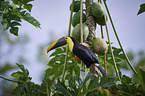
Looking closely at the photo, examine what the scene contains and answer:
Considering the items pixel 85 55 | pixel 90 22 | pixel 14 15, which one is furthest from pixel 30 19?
pixel 85 55

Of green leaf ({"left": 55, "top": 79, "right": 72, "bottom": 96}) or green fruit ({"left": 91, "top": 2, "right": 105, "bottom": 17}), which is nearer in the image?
green leaf ({"left": 55, "top": 79, "right": 72, "bottom": 96})

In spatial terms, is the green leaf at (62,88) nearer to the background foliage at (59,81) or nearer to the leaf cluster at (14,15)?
the background foliage at (59,81)

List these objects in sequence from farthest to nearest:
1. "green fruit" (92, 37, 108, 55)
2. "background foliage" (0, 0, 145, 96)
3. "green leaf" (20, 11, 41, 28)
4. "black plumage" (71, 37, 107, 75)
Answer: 1. "green leaf" (20, 11, 41, 28)
2. "green fruit" (92, 37, 108, 55)
3. "black plumage" (71, 37, 107, 75)
4. "background foliage" (0, 0, 145, 96)

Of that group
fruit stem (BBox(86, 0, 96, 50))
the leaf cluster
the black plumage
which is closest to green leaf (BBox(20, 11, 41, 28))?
the leaf cluster

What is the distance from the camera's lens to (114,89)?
96cm

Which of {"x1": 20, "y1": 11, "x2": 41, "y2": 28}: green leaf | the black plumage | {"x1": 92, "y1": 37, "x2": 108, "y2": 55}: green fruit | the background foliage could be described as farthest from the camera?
{"x1": 20, "y1": 11, "x2": 41, "y2": 28}: green leaf

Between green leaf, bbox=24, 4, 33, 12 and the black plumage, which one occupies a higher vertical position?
green leaf, bbox=24, 4, 33, 12

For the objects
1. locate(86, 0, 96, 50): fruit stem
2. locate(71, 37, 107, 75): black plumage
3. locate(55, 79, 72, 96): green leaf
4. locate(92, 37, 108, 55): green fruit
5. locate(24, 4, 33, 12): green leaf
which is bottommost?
locate(55, 79, 72, 96): green leaf

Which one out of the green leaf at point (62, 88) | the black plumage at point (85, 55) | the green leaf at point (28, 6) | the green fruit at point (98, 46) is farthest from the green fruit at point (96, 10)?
the green leaf at point (62, 88)

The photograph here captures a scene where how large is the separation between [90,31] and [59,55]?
0.63 meters

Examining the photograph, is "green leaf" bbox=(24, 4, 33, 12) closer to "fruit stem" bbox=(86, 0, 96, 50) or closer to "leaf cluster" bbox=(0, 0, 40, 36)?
"leaf cluster" bbox=(0, 0, 40, 36)

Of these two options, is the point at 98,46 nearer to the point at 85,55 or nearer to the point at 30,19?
the point at 85,55

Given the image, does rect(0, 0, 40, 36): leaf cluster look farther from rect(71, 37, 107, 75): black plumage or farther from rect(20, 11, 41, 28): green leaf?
rect(71, 37, 107, 75): black plumage

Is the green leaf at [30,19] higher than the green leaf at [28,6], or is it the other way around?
the green leaf at [28,6]
